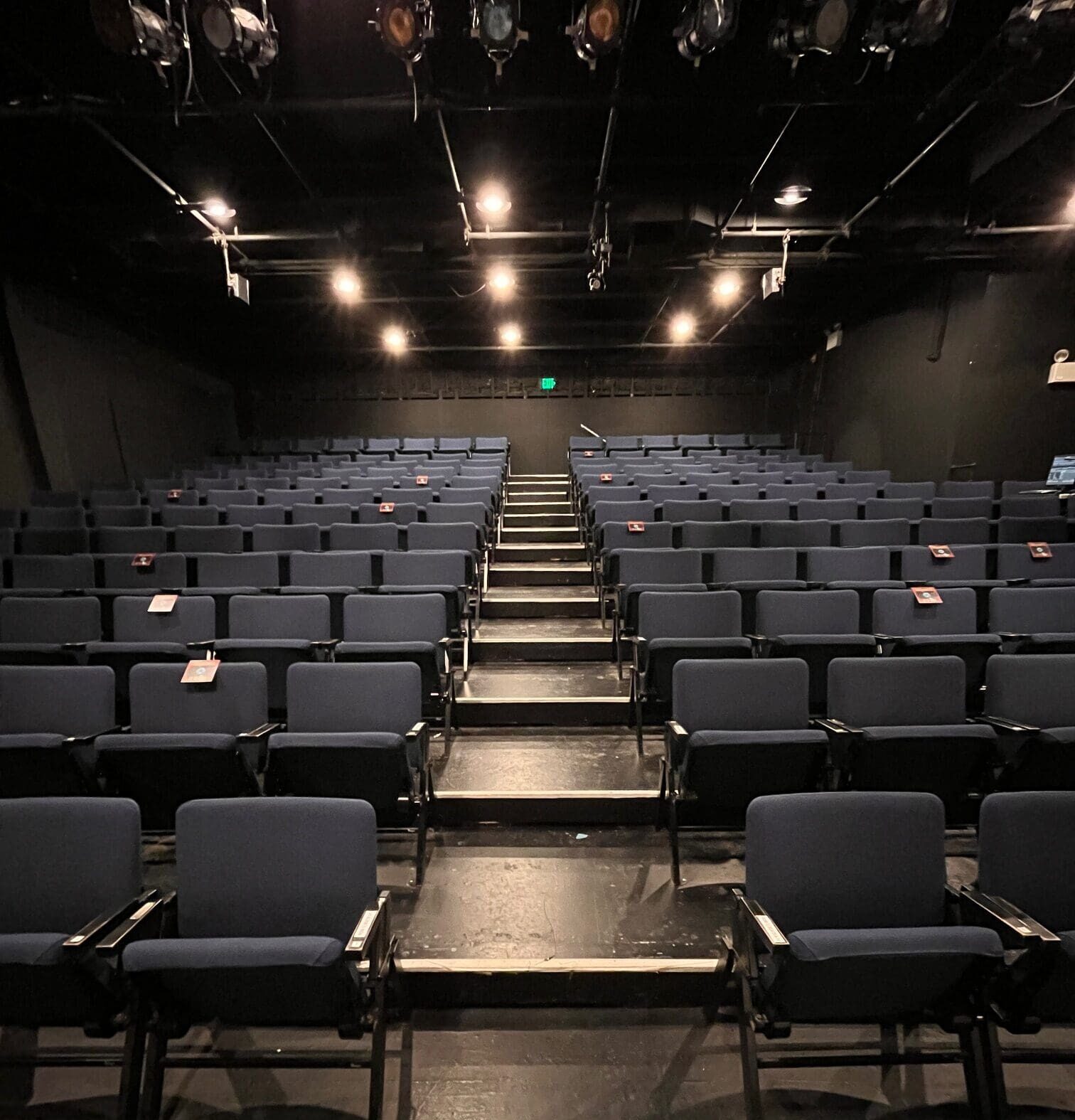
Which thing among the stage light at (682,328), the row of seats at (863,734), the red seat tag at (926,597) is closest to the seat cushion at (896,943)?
the row of seats at (863,734)

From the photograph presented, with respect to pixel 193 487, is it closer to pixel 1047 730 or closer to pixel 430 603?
pixel 430 603

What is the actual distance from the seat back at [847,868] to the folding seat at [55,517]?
374 cm

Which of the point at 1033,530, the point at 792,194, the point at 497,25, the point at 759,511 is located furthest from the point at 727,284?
the point at 497,25

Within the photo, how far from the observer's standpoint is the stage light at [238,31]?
2336 mm

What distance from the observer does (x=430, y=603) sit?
2191 millimetres

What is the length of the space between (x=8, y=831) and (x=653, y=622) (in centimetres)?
170

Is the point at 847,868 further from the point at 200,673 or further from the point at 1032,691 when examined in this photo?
the point at 200,673

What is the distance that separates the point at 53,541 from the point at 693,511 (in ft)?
10.4

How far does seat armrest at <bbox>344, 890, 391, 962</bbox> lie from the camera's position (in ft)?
3.04

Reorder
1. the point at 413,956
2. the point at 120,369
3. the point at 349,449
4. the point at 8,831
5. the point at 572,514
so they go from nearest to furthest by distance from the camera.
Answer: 1. the point at 8,831
2. the point at 413,956
3. the point at 572,514
4. the point at 120,369
5. the point at 349,449

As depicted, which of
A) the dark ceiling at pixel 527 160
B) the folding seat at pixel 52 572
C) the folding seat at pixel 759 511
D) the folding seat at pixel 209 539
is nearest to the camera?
the folding seat at pixel 52 572

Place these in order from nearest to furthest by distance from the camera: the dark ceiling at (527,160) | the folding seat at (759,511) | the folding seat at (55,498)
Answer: the dark ceiling at (527,160) → the folding seat at (759,511) → the folding seat at (55,498)

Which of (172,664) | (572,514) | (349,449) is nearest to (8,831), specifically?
(172,664)

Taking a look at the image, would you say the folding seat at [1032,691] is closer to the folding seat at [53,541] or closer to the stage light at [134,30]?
the stage light at [134,30]
